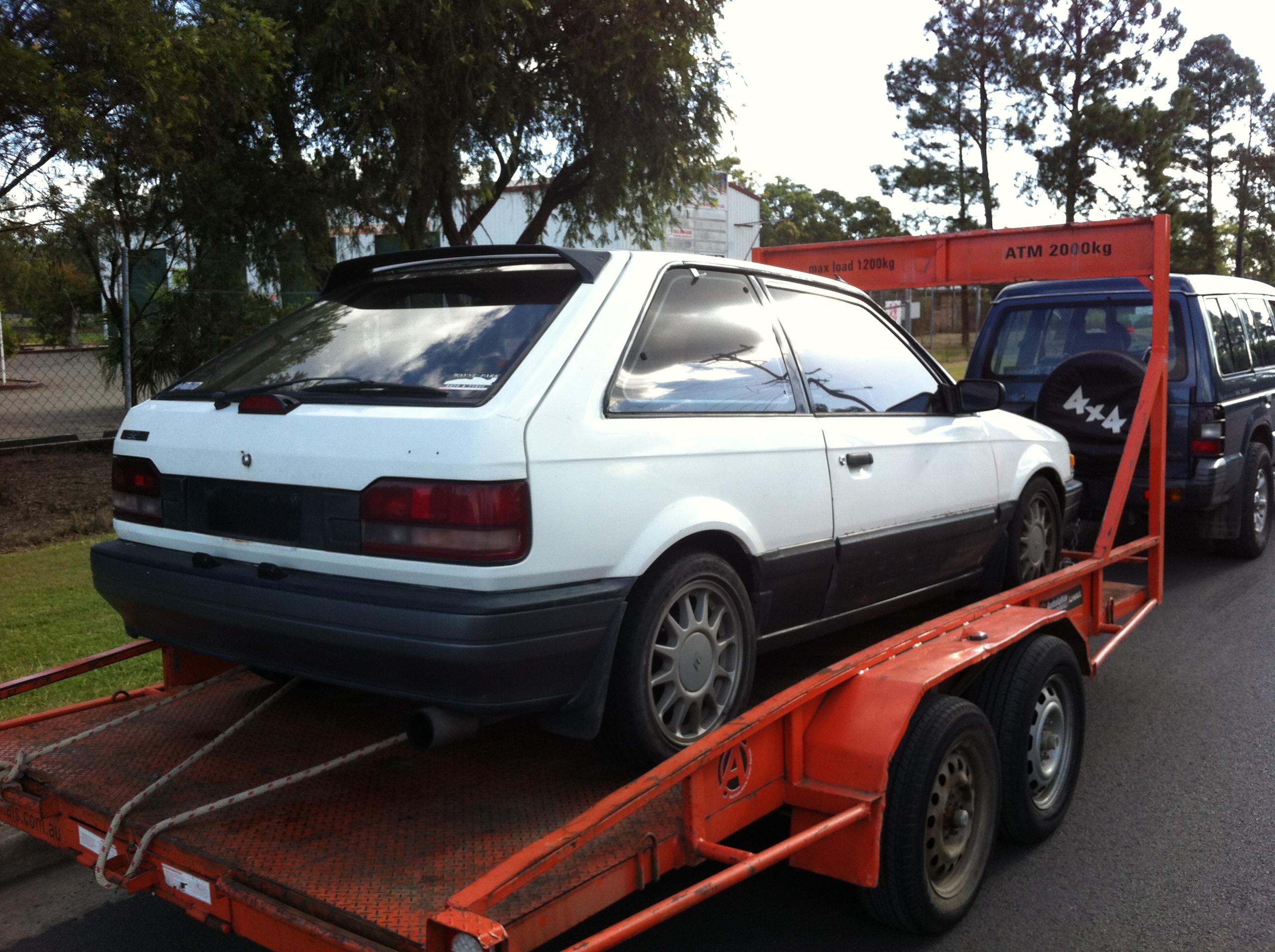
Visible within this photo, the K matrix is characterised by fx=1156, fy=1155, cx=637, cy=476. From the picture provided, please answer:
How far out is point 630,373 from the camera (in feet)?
10.5

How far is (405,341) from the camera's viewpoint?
330cm

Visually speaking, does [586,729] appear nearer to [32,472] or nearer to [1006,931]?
[1006,931]

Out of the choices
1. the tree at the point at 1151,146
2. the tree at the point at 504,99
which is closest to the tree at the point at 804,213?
the tree at the point at 1151,146

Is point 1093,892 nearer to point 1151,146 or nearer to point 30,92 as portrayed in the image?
point 30,92

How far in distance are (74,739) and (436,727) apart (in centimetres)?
117

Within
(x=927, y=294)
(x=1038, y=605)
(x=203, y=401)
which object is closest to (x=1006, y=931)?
(x=1038, y=605)

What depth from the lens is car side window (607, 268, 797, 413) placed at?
10.7ft

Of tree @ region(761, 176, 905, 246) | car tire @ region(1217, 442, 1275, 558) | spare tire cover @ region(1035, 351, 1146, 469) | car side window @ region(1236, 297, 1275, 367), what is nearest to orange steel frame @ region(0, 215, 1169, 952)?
spare tire cover @ region(1035, 351, 1146, 469)

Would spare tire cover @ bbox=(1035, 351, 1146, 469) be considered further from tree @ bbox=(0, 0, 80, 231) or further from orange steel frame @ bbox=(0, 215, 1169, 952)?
tree @ bbox=(0, 0, 80, 231)

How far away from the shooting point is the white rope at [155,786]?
9.04ft

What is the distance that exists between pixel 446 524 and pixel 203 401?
1.09 metres

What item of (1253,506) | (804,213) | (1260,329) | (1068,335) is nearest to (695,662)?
(1068,335)

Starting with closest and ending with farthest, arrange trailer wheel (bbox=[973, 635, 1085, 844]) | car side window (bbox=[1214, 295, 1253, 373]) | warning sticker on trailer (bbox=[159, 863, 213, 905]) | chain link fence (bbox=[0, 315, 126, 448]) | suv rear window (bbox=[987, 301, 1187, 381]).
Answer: warning sticker on trailer (bbox=[159, 863, 213, 905]) → trailer wheel (bbox=[973, 635, 1085, 844]) → suv rear window (bbox=[987, 301, 1187, 381]) → car side window (bbox=[1214, 295, 1253, 373]) → chain link fence (bbox=[0, 315, 126, 448])

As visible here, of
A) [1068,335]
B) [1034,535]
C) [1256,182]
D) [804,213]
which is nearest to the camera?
[1034,535]
